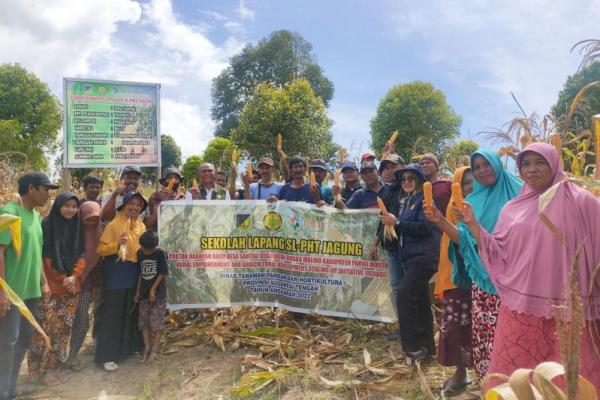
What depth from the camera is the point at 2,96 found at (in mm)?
22703

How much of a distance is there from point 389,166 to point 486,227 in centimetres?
201

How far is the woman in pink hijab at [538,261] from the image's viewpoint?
76.7 inches

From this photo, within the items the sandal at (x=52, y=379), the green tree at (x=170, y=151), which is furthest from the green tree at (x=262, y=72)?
the sandal at (x=52, y=379)

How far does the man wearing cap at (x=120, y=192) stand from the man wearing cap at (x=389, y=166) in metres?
2.77

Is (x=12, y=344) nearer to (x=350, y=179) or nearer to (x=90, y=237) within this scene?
(x=90, y=237)

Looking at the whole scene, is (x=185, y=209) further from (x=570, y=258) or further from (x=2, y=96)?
(x=2, y=96)

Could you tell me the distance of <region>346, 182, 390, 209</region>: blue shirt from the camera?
4449 millimetres

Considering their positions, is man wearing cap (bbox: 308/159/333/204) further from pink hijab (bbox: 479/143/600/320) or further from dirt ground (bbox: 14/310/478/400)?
pink hijab (bbox: 479/143/600/320)

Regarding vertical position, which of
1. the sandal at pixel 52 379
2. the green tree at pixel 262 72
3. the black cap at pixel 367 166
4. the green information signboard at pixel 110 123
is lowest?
the sandal at pixel 52 379

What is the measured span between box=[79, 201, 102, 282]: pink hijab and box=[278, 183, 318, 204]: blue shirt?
1.95 metres

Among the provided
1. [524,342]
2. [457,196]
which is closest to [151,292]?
[457,196]

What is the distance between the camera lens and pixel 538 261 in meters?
2.07

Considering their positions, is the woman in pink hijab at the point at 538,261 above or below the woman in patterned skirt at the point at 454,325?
above

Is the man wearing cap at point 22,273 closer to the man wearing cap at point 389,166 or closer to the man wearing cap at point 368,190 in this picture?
the man wearing cap at point 368,190
